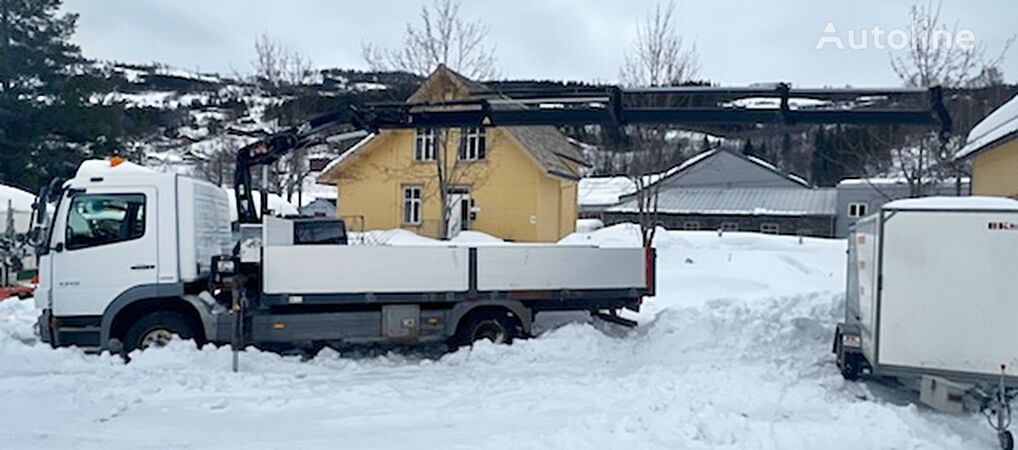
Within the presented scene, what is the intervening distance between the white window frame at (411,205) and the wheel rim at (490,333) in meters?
22.9

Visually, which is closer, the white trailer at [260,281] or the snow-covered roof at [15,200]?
the white trailer at [260,281]

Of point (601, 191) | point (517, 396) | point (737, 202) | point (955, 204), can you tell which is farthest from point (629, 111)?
point (601, 191)

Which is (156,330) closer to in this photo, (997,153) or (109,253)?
(109,253)

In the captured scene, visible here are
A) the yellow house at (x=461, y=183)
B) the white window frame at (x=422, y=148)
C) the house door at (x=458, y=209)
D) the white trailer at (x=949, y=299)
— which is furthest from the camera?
the white window frame at (x=422, y=148)

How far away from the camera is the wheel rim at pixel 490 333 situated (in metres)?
10.6

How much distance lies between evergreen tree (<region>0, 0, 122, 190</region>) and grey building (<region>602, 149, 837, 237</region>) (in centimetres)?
3086

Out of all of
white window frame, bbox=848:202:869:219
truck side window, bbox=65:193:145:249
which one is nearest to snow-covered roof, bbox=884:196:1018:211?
truck side window, bbox=65:193:145:249

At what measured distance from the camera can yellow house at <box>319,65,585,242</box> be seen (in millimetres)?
32031

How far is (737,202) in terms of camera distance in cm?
5181

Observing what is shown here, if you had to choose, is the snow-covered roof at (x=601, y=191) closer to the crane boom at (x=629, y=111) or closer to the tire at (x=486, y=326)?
the crane boom at (x=629, y=111)

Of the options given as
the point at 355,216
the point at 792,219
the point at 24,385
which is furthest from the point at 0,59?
the point at 792,219

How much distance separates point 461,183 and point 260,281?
22.5 metres

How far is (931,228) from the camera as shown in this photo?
24.4ft

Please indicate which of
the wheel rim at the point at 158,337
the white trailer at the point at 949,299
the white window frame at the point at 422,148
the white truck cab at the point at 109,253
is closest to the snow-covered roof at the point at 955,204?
the white trailer at the point at 949,299
